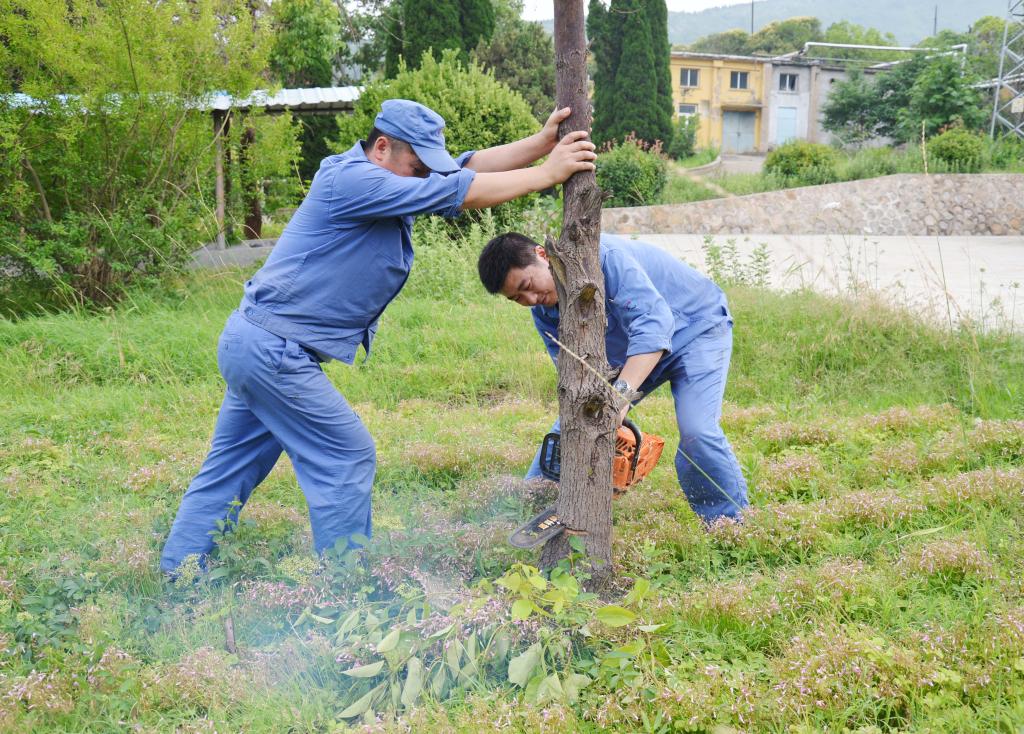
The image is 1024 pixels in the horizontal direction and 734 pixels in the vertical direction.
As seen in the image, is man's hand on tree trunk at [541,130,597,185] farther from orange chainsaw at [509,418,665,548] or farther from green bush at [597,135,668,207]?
green bush at [597,135,668,207]

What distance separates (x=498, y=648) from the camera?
2.74 meters

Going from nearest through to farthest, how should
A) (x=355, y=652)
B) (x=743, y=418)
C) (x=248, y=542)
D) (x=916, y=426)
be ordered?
(x=355, y=652) → (x=248, y=542) → (x=916, y=426) → (x=743, y=418)

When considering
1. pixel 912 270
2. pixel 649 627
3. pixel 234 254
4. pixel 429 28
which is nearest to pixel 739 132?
pixel 429 28

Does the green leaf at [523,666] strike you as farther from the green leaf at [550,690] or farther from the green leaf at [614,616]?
the green leaf at [614,616]

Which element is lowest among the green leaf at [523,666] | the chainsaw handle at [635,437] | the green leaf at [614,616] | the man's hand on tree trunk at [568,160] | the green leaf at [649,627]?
the green leaf at [523,666]

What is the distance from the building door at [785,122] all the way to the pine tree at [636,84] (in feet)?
76.6

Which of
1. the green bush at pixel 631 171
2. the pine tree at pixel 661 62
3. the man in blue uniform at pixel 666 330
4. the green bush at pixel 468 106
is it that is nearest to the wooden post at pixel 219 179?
the green bush at pixel 468 106

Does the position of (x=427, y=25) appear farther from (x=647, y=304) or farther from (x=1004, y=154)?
(x=647, y=304)

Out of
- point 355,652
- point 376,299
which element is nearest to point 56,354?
point 376,299

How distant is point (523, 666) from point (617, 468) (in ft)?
3.91

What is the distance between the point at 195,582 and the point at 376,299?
4.57ft

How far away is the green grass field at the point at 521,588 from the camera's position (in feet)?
8.39

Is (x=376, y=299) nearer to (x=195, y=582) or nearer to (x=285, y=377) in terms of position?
(x=285, y=377)

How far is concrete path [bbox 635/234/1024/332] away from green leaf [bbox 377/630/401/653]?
15.2 ft
